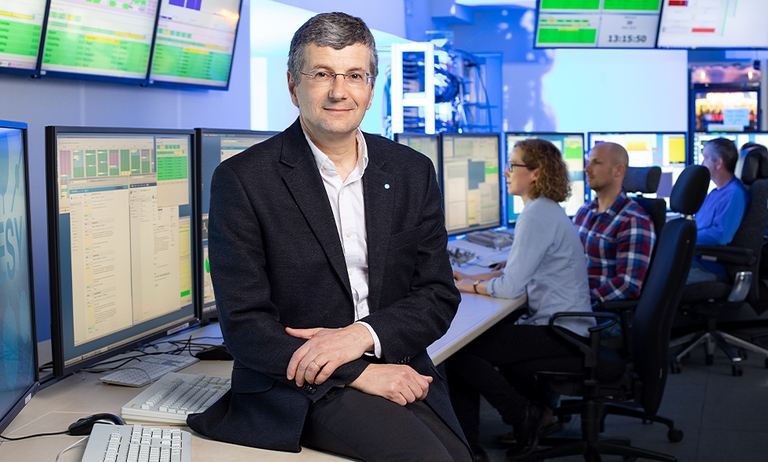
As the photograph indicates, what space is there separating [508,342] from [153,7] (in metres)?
1.68

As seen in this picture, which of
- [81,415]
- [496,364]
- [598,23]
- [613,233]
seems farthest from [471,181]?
[81,415]

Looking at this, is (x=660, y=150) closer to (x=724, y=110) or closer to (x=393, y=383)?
(x=724, y=110)

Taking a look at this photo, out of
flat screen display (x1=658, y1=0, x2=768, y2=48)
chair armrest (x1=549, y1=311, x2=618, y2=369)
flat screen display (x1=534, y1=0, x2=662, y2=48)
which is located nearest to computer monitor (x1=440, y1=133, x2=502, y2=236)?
chair armrest (x1=549, y1=311, x2=618, y2=369)

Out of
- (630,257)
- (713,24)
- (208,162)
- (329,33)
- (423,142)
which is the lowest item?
(630,257)

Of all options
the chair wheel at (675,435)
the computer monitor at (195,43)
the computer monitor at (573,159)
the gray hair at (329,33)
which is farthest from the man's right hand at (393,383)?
the computer monitor at (573,159)

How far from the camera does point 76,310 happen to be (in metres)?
1.68

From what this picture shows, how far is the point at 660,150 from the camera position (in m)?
5.22

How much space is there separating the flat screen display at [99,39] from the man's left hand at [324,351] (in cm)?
131

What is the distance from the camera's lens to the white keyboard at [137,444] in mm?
1327

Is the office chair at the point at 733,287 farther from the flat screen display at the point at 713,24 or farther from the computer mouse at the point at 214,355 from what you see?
the computer mouse at the point at 214,355

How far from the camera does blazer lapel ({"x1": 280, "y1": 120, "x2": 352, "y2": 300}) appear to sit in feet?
5.00

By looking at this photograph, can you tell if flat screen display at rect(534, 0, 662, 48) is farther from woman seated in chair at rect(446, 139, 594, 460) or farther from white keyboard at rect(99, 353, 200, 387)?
white keyboard at rect(99, 353, 200, 387)

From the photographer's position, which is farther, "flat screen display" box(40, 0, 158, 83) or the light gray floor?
the light gray floor

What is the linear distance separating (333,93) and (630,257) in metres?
2.08
